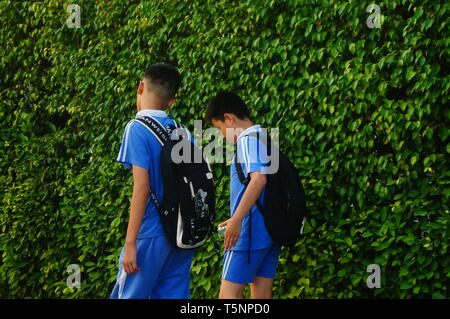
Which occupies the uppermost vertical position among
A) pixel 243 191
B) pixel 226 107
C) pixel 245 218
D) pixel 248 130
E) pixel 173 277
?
pixel 226 107

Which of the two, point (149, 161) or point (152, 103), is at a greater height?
point (152, 103)

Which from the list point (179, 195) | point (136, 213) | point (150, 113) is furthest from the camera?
point (150, 113)

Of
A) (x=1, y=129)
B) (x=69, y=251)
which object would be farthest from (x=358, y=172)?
(x=1, y=129)

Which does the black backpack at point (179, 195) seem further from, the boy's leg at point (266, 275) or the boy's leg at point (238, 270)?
the boy's leg at point (266, 275)

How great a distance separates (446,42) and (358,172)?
3.60 feet

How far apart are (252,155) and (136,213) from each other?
2.98ft

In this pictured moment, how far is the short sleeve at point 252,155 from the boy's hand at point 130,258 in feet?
2.99

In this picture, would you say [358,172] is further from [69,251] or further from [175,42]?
[69,251]

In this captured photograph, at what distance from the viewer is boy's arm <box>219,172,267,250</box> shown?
4.45 m

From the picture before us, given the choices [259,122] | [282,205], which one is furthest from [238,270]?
[259,122]

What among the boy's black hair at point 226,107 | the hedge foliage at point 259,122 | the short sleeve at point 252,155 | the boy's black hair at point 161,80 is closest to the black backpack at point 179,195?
the boy's black hair at point 161,80

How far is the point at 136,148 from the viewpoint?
4086mm

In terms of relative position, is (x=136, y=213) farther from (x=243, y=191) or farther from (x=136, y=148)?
(x=243, y=191)

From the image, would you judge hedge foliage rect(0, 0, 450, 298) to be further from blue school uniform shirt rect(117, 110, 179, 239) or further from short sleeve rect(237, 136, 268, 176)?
blue school uniform shirt rect(117, 110, 179, 239)
